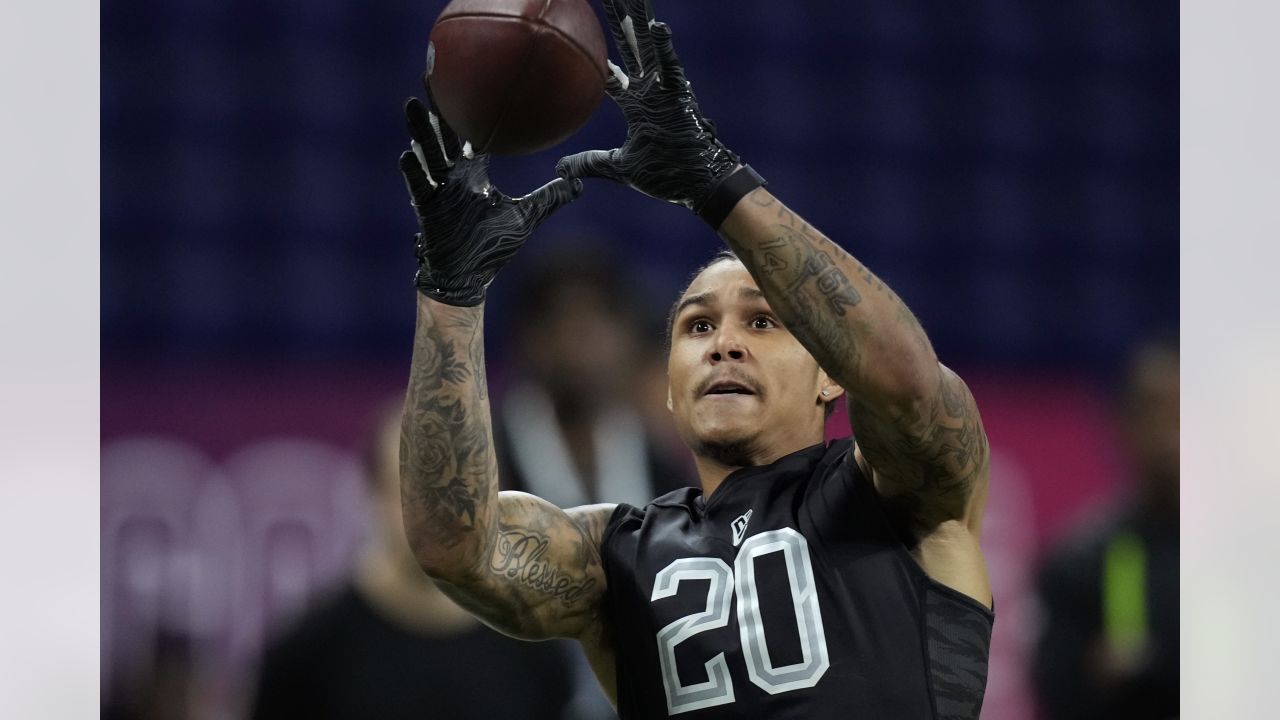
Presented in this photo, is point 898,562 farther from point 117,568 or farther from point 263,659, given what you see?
point 117,568

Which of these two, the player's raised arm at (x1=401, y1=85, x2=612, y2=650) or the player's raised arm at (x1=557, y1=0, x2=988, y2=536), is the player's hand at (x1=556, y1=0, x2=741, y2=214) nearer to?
the player's raised arm at (x1=557, y1=0, x2=988, y2=536)

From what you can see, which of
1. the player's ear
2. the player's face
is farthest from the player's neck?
the player's ear

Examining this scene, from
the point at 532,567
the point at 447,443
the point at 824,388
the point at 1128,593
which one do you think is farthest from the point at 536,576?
the point at 1128,593

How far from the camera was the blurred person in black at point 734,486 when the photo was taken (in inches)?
71.2

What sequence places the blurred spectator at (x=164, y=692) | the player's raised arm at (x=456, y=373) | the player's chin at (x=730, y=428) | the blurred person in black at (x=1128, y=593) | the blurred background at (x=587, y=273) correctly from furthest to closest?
the blurred person in black at (x=1128, y=593)
the blurred background at (x=587, y=273)
the blurred spectator at (x=164, y=692)
the player's chin at (x=730, y=428)
the player's raised arm at (x=456, y=373)

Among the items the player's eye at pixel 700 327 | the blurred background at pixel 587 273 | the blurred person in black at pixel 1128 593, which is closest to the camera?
the player's eye at pixel 700 327

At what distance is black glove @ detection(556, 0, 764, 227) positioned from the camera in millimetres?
1795

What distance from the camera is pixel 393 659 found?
10.7ft

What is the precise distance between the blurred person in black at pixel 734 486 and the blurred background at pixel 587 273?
3.94 feet

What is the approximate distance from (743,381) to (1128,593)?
201 centimetres

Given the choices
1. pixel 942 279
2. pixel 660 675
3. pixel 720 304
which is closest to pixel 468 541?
pixel 660 675

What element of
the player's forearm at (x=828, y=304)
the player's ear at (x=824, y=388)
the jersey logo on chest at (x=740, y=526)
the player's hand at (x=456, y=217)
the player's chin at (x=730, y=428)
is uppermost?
the player's hand at (x=456, y=217)

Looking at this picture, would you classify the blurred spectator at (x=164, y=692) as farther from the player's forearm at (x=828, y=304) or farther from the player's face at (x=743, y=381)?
the player's forearm at (x=828, y=304)

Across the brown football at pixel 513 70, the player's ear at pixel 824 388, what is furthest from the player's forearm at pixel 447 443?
the player's ear at pixel 824 388
